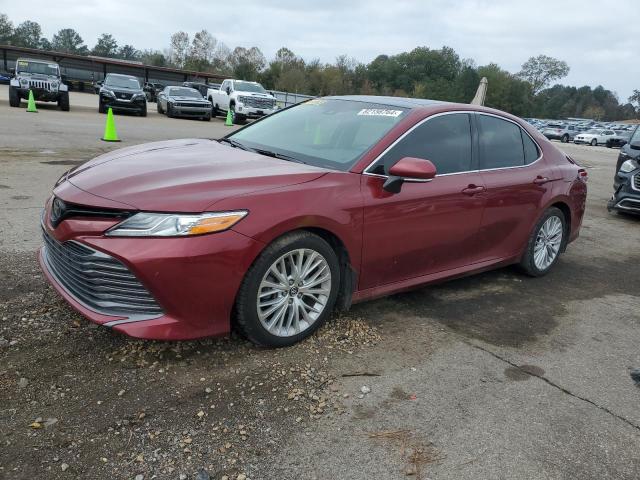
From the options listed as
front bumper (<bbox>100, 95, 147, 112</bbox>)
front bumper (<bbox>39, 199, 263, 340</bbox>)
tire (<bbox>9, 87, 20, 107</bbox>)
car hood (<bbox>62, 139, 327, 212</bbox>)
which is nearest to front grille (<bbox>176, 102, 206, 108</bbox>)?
front bumper (<bbox>100, 95, 147, 112</bbox>)

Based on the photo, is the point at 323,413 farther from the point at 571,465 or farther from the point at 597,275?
the point at 597,275

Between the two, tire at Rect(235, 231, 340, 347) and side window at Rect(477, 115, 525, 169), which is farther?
side window at Rect(477, 115, 525, 169)

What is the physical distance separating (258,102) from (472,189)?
74.8 ft

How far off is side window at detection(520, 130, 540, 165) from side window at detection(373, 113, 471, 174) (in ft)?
2.89

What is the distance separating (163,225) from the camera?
2859mm

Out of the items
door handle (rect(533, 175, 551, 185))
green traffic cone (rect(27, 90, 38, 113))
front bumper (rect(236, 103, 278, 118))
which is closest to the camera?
door handle (rect(533, 175, 551, 185))

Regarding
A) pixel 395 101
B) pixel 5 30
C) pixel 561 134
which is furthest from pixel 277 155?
pixel 5 30

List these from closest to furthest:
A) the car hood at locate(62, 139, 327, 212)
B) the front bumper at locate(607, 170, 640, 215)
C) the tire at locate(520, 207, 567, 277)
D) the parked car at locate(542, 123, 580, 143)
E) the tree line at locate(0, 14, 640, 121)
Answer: the car hood at locate(62, 139, 327, 212) < the tire at locate(520, 207, 567, 277) < the front bumper at locate(607, 170, 640, 215) < the parked car at locate(542, 123, 580, 143) < the tree line at locate(0, 14, 640, 121)

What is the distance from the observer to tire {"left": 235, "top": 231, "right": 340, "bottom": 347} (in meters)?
3.11

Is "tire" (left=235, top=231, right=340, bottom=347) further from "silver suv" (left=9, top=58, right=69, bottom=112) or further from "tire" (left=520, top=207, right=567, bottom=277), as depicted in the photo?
"silver suv" (left=9, top=58, right=69, bottom=112)

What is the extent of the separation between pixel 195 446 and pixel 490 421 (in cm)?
154

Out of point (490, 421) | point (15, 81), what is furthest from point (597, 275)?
point (15, 81)

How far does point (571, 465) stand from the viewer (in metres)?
2.56

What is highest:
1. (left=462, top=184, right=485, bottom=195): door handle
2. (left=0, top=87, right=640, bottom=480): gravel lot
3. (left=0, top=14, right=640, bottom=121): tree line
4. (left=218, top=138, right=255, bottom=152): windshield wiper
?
(left=0, top=14, right=640, bottom=121): tree line
